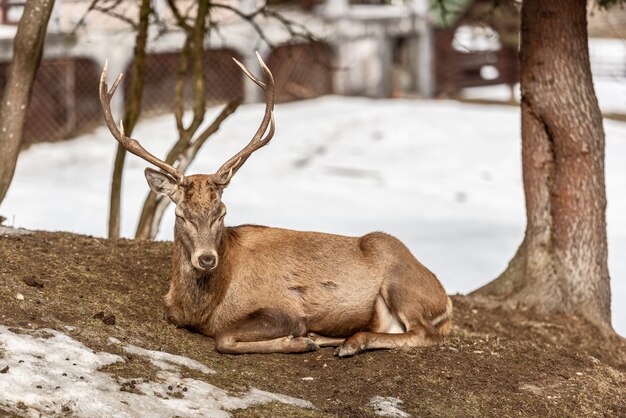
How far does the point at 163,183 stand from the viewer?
7395 mm

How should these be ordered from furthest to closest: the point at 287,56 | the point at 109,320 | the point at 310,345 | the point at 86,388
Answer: the point at 287,56
the point at 310,345
the point at 109,320
the point at 86,388

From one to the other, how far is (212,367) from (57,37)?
12.6m

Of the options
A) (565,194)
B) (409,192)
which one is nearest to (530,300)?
(565,194)

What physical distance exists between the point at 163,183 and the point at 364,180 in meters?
12.0

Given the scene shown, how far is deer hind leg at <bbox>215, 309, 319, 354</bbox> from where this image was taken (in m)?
7.29

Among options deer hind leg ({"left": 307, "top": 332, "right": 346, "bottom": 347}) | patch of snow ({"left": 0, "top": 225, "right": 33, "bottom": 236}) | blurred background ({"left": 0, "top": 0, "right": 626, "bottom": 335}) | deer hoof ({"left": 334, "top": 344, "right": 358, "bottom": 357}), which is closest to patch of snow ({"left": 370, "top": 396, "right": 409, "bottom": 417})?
deer hoof ({"left": 334, "top": 344, "right": 358, "bottom": 357})

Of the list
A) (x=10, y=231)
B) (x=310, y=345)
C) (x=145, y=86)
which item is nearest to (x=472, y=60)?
(x=145, y=86)

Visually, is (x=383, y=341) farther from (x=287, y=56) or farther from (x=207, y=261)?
(x=287, y=56)

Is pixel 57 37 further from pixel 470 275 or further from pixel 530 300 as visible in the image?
pixel 530 300

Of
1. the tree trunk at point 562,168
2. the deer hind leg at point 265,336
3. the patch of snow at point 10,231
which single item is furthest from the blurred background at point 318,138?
the deer hind leg at point 265,336

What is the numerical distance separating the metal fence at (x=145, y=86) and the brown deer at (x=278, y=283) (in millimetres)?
9010

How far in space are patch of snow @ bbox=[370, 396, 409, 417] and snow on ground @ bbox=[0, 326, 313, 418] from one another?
0.41 meters

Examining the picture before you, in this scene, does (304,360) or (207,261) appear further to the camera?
(304,360)

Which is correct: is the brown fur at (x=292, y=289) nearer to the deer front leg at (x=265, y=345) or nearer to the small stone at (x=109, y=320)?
the deer front leg at (x=265, y=345)
